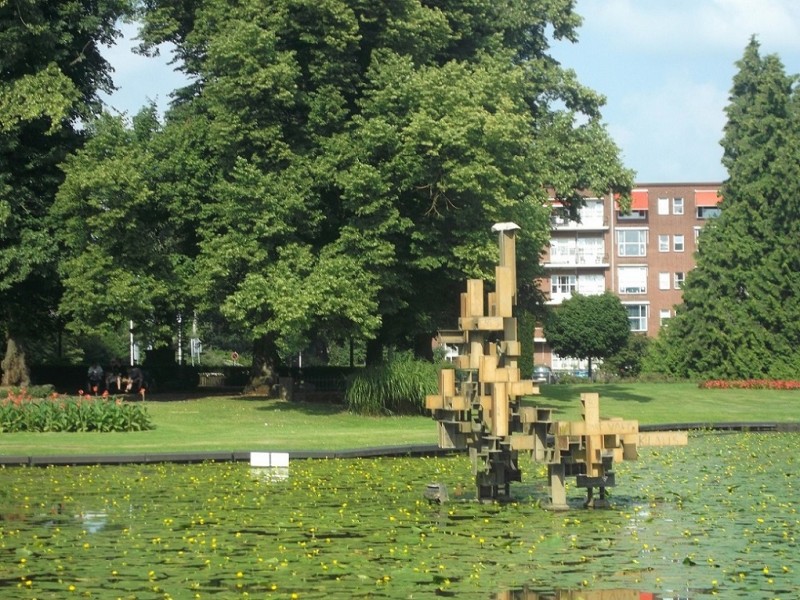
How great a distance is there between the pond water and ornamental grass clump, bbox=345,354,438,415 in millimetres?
18463

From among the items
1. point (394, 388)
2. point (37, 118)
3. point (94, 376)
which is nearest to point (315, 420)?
point (394, 388)

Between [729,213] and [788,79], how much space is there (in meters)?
7.97

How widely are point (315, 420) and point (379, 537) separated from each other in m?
26.5

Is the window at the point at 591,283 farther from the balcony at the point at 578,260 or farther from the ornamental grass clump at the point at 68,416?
the ornamental grass clump at the point at 68,416

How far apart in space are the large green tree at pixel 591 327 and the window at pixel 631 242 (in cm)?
2226

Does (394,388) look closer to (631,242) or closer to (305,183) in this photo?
Result: (305,183)

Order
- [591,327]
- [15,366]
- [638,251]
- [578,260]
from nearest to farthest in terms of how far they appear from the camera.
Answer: [15,366]
[591,327]
[638,251]
[578,260]

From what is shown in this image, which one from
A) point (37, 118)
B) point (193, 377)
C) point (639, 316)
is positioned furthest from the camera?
point (639, 316)

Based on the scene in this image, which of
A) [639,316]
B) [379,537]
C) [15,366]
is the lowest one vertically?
[379,537]

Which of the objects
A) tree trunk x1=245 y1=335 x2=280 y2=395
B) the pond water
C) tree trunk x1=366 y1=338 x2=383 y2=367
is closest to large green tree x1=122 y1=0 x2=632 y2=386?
tree trunk x1=366 y1=338 x2=383 y2=367

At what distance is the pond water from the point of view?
13.5m

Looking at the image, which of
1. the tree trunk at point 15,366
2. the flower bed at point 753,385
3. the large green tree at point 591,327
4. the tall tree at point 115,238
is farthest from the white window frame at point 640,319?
the tall tree at point 115,238

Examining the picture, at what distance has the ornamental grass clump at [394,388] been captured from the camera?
44719 mm

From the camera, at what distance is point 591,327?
10225 cm
